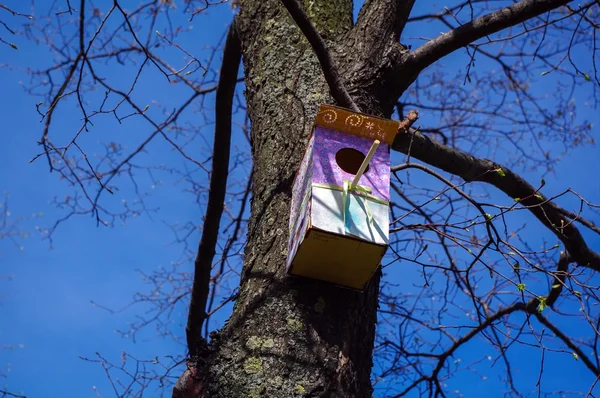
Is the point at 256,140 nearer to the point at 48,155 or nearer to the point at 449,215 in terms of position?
the point at 48,155

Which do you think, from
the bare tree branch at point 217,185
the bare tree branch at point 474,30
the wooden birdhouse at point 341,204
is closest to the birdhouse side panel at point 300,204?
the wooden birdhouse at point 341,204

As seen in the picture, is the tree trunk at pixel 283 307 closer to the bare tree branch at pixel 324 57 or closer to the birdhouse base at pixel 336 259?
the birdhouse base at pixel 336 259

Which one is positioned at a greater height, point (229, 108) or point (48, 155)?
point (229, 108)

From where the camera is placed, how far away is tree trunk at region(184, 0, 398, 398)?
5.49ft

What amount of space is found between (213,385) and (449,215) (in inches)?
78.0

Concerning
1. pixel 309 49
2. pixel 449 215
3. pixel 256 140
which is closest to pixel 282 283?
pixel 256 140

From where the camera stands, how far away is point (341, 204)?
1802 mm

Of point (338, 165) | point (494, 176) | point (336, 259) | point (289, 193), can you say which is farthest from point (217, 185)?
point (336, 259)

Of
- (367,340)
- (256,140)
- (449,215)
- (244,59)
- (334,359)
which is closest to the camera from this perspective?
(334,359)

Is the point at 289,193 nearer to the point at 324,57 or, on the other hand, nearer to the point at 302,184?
the point at 302,184

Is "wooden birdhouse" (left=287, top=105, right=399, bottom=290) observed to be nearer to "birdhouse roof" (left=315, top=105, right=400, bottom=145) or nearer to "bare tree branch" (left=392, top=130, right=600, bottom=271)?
"birdhouse roof" (left=315, top=105, right=400, bottom=145)

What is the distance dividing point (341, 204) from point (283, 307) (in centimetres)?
32

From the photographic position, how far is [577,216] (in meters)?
2.73

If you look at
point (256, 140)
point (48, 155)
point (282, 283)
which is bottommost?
point (282, 283)
